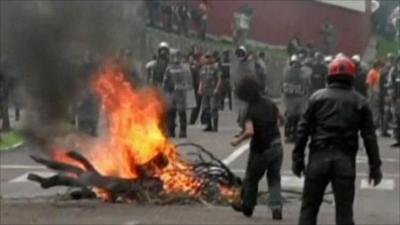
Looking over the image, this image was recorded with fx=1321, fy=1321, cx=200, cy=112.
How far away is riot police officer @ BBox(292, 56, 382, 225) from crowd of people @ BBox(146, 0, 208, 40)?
1109 centimetres

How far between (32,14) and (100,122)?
228cm

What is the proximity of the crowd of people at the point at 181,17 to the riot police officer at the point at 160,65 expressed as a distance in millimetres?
510

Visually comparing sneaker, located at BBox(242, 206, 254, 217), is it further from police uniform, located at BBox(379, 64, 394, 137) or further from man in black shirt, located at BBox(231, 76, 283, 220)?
police uniform, located at BBox(379, 64, 394, 137)

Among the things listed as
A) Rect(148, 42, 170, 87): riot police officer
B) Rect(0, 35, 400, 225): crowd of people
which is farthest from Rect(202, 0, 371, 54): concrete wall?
Rect(0, 35, 400, 225): crowd of people

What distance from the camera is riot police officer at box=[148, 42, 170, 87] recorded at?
77.1ft

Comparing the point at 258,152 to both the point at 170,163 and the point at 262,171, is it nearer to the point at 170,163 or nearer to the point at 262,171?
the point at 262,171

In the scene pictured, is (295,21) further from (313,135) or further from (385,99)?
(313,135)

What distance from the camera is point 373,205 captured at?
16125 millimetres

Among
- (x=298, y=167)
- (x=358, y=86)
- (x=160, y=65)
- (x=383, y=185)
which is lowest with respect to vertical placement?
(x=383, y=185)

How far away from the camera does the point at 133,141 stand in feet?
51.1

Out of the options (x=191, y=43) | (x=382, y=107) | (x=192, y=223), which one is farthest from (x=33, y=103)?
(x=191, y=43)

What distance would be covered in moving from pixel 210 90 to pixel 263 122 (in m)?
14.9

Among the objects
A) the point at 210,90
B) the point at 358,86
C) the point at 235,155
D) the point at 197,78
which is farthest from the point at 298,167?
the point at 197,78

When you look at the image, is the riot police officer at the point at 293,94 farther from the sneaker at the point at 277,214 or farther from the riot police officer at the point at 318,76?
the sneaker at the point at 277,214
